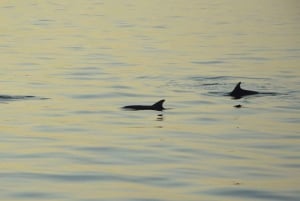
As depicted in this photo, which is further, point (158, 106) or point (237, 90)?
point (237, 90)

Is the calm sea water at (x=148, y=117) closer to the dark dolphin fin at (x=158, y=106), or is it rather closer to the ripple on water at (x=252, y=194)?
the ripple on water at (x=252, y=194)

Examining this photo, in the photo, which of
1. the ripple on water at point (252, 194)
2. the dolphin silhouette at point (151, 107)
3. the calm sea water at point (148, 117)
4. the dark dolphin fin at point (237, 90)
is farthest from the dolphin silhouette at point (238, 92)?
the ripple on water at point (252, 194)

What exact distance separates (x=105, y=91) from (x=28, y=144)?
28.8ft

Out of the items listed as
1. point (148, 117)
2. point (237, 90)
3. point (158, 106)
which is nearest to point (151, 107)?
point (158, 106)

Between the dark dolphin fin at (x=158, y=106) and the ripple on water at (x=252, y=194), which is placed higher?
the dark dolphin fin at (x=158, y=106)

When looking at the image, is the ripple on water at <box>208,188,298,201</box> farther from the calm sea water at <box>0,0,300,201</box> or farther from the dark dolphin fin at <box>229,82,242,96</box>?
the dark dolphin fin at <box>229,82,242,96</box>

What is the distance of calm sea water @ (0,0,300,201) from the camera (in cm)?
1467

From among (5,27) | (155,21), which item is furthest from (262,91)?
(155,21)

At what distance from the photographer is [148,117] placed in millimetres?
21547

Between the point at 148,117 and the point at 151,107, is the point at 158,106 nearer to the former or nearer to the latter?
the point at 151,107

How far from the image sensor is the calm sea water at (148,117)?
14.7 meters

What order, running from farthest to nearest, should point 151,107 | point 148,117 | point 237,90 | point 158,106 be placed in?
point 237,90 → point 151,107 → point 158,106 → point 148,117

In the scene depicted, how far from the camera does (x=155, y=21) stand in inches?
2309

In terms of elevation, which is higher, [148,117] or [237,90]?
[237,90]
